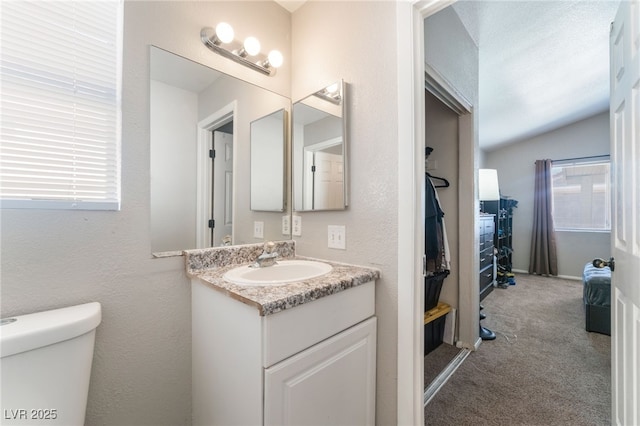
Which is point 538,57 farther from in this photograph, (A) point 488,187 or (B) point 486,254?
(B) point 486,254

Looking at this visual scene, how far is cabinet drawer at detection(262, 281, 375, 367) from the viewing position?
2.62ft

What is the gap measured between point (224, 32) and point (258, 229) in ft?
3.32

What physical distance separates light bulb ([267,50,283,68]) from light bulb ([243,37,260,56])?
10 cm

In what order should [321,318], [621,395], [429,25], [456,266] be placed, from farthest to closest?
[456,266] → [429,25] → [621,395] → [321,318]

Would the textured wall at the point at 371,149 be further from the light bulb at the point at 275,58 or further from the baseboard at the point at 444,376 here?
the baseboard at the point at 444,376

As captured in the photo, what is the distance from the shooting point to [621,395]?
106 centimetres

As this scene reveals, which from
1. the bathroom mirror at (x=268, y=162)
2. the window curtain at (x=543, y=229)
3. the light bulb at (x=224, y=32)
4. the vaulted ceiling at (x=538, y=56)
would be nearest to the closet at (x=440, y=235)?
the vaulted ceiling at (x=538, y=56)

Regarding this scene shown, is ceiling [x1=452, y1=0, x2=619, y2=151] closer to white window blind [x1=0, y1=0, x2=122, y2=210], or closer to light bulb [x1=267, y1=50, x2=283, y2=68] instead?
light bulb [x1=267, y1=50, x2=283, y2=68]

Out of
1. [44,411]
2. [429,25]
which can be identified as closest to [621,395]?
[44,411]

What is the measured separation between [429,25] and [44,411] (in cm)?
256

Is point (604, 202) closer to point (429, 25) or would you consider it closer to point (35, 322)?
point (429, 25)

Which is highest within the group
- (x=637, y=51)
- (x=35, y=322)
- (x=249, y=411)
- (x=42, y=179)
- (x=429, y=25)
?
(x=429, y=25)

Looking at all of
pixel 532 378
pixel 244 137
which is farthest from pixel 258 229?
pixel 532 378

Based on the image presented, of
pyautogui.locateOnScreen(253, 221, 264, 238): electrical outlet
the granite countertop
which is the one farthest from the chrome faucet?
pyautogui.locateOnScreen(253, 221, 264, 238): electrical outlet
